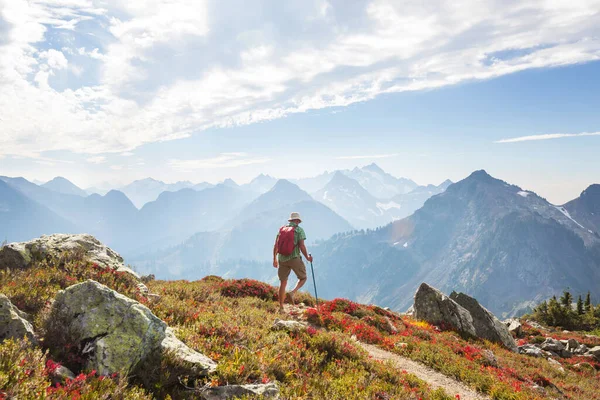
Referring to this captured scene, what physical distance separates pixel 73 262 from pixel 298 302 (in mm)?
11341

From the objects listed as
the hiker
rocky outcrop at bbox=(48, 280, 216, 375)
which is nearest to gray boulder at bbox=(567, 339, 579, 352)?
the hiker

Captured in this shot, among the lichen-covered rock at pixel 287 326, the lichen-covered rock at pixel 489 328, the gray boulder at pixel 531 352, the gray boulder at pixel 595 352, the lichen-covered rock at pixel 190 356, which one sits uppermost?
the lichen-covered rock at pixel 190 356

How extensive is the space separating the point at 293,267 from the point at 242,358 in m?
7.63

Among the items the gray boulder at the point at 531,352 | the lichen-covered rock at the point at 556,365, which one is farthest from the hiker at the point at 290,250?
the gray boulder at the point at 531,352

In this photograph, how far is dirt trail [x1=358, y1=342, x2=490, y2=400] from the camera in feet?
31.4

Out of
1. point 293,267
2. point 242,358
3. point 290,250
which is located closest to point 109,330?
point 242,358

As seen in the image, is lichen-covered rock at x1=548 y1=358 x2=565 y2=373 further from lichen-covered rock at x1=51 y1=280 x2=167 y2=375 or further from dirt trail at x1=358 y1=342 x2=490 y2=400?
lichen-covered rock at x1=51 y1=280 x2=167 y2=375

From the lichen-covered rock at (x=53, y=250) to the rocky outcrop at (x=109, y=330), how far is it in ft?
19.3

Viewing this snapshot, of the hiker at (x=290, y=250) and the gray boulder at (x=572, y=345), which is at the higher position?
the hiker at (x=290, y=250)

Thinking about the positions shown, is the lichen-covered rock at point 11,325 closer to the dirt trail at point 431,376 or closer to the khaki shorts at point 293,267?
the dirt trail at point 431,376

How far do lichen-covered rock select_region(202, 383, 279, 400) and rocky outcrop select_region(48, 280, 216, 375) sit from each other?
0.50m

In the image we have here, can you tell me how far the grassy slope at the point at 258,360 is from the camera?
15.7ft

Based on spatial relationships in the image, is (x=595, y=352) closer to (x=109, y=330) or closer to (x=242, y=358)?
(x=242, y=358)

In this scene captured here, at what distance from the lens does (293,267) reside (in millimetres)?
14102
